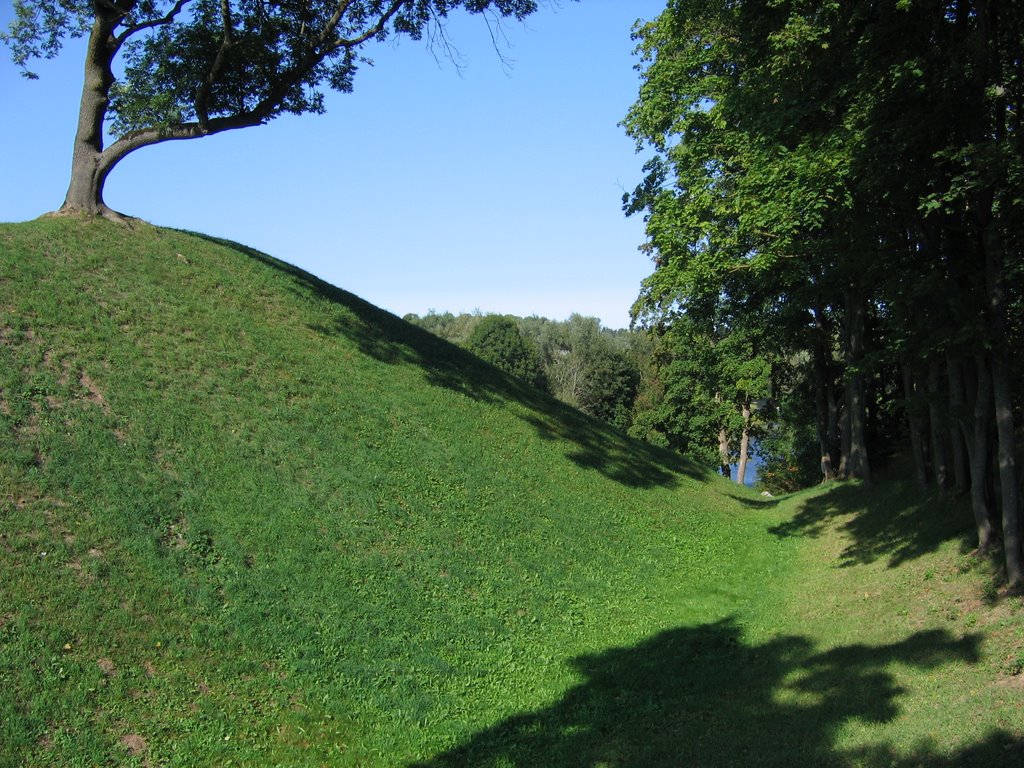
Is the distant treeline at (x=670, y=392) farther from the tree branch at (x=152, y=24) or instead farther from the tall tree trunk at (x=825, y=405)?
the tree branch at (x=152, y=24)

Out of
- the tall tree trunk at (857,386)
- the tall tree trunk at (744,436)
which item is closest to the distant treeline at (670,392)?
the tall tree trunk at (744,436)

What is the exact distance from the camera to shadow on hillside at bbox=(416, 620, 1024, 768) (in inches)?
291

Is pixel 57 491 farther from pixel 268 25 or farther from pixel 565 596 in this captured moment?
pixel 268 25

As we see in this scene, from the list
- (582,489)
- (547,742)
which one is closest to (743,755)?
(547,742)

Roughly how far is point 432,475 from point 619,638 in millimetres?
4654

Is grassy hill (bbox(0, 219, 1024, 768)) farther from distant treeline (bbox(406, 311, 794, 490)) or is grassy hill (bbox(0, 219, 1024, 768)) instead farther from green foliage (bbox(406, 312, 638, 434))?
green foliage (bbox(406, 312, 638, 434))

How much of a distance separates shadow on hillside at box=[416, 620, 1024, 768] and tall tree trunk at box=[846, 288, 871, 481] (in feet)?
39.7

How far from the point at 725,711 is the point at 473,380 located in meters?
12.8

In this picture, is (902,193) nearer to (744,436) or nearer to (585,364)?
(744,436)

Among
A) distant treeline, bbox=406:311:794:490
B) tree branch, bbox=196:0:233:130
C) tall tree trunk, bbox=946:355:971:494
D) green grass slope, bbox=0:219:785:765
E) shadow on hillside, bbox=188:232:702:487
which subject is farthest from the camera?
distant treeline, bbox=406:311:794:490

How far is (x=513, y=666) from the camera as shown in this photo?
10102mm

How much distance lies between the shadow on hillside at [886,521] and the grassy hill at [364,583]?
15 centimetres

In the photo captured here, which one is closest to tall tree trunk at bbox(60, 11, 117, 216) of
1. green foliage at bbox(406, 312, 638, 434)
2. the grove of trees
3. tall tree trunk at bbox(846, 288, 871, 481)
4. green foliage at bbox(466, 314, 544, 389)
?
the grove of trees

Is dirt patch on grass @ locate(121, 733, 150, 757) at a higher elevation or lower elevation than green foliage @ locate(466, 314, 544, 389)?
lower
